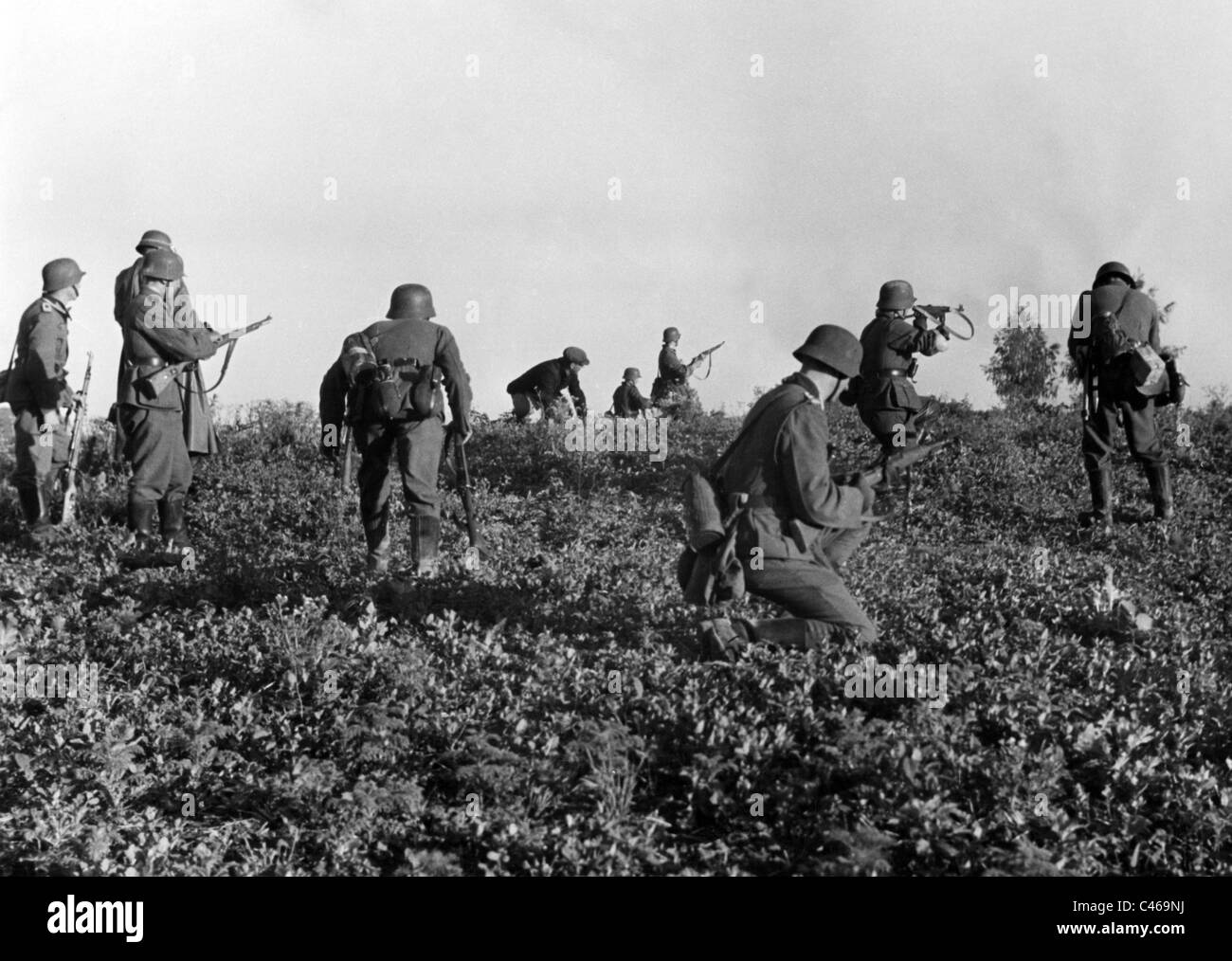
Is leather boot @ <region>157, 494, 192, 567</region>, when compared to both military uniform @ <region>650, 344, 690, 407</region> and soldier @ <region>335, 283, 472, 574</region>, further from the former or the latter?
military uniform @ <region>650, 344, 690, 407</region>

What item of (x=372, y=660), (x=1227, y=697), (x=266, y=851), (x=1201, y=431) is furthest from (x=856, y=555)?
(x=1201, y=431)

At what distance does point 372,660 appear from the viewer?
6504 mm

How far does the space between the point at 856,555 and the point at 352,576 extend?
388cm

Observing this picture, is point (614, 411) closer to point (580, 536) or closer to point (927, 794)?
point (580, 536)

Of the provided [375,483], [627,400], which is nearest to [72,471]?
[375,483]

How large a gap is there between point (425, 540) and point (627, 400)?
12.6 m

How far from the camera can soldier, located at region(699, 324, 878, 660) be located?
20.3 ft

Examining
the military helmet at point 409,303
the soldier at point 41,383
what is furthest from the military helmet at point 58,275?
the military helmet at point 409,303

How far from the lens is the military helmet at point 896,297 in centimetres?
1132

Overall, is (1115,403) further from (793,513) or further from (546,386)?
(546,386)

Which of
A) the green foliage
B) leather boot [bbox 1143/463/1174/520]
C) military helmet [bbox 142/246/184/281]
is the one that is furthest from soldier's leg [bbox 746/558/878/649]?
military helmet [bbox 142/246/184/281]

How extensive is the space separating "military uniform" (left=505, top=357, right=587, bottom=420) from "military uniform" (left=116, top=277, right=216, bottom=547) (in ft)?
30.9

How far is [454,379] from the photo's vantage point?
29.7 feet

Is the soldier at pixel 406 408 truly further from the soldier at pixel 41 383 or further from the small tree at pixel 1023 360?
the small tree at pixel 1023 360
